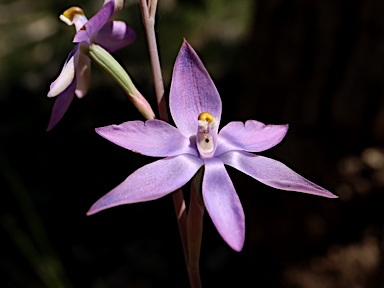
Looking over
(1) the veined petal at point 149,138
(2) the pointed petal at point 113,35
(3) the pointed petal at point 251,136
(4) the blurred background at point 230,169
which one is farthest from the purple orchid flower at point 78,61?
(4) the blurred background at point 230,169

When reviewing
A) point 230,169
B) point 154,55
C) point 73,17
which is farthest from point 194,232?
point 230,169

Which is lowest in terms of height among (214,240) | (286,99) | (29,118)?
(214,240)

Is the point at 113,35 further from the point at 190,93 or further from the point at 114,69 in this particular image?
the point at 190,93

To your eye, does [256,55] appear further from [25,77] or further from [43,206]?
[25,77]

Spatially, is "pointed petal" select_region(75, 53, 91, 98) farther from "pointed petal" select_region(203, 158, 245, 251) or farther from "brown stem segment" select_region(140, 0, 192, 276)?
"pointed petal" select_region(203, 158, 245, 251)

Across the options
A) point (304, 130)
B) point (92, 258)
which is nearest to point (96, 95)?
point (92, 258)

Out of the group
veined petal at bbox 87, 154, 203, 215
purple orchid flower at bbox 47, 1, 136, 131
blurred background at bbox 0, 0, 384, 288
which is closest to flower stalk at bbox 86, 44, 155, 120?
purple orchid flower at bbox 47, 1, 136, 131
